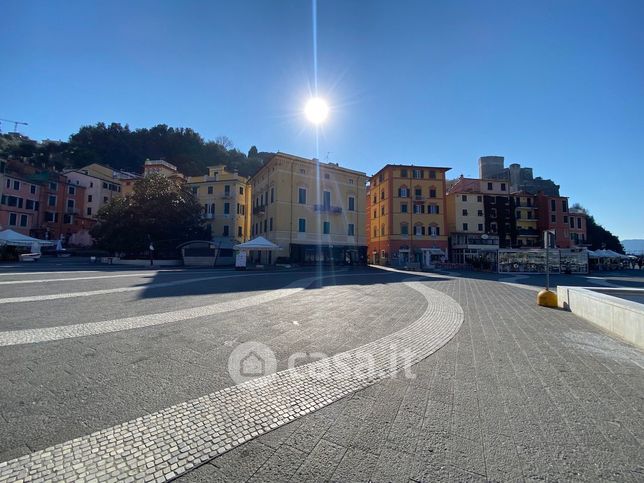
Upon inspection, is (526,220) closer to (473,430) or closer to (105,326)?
(473,430)

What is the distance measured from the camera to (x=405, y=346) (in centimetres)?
500

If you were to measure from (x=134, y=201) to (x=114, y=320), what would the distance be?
29237 millimetres

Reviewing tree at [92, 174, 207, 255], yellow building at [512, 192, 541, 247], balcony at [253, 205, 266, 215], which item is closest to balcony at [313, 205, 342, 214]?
balcony at [253, 205, 266, 215]

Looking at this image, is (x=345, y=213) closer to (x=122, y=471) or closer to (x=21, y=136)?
(x=122, y=471)

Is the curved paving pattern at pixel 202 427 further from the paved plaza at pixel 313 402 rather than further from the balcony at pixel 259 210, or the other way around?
the balcony at pixel 259 210

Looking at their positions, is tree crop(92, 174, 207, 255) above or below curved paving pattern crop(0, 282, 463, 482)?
above

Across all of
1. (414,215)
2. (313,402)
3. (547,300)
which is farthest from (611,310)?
(414,215)

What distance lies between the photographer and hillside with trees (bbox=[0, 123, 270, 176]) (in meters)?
58.4

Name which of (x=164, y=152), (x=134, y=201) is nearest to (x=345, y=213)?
(x=134, y=201)

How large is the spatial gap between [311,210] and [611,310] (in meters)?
29.5

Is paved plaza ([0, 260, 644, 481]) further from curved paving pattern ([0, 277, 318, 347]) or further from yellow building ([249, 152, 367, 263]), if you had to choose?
yellow building ([249, 152, 367, 263])

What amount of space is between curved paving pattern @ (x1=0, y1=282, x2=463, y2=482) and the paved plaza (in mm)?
14

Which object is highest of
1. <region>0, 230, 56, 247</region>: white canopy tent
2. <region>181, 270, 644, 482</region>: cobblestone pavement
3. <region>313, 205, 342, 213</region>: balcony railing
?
<region>313, 205, 342, 213</region>: balcony railing

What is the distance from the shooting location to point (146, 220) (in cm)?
2934
